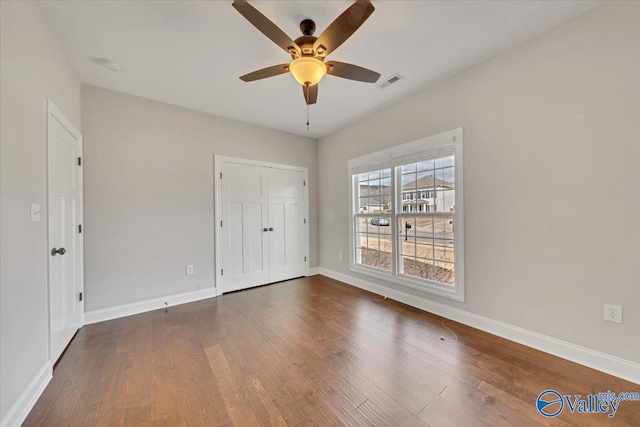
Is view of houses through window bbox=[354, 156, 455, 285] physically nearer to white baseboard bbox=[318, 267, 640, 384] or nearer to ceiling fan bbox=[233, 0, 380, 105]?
white baseboard bbox=[318, 267, 640, 384]

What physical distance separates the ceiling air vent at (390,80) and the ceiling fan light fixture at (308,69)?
1.14m

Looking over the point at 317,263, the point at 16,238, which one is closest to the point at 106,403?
the point at 16,238

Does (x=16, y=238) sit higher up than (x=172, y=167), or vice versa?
(x=172, y=167)

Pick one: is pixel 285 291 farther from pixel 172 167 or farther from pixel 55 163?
pixel 55 163

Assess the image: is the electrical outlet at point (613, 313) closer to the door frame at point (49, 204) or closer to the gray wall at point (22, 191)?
the gray wall at point (22, 191)

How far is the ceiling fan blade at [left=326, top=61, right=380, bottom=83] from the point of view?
6.01 feet

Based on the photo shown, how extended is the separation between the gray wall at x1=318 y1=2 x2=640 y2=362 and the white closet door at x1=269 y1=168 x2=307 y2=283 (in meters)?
2.56

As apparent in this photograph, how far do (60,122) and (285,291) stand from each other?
3092 mm

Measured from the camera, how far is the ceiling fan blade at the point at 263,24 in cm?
131

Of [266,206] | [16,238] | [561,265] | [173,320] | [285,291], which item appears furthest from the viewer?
[266,206]

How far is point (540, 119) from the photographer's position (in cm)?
204

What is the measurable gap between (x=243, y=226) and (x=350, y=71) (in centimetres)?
275
